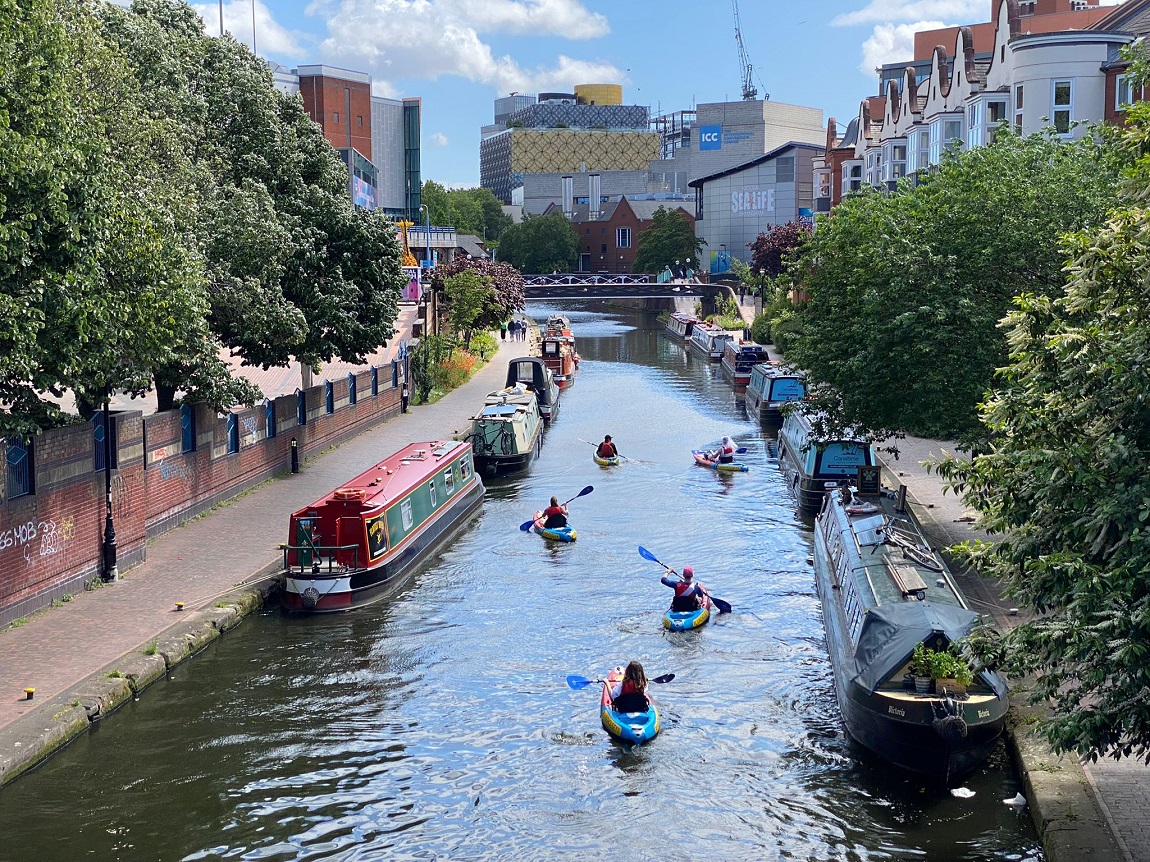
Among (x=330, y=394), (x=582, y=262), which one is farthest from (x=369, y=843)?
(x=582, y=262)

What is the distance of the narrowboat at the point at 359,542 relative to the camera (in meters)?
21.9

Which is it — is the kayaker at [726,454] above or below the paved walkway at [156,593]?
above

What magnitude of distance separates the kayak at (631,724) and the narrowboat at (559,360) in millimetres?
44482

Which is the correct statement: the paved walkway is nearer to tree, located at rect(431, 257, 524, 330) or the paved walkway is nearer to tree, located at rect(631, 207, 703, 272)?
tree, located at rect(431, 257, 524, 330)

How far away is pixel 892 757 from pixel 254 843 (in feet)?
25.2

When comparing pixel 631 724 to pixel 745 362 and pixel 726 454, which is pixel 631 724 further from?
pixel 745 362

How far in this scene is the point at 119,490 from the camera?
22438 millimetres

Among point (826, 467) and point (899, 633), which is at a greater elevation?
point (826, 467)

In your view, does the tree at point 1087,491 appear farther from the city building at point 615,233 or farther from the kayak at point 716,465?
the city building at point 615,233

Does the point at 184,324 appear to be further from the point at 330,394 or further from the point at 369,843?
the point at 330,394

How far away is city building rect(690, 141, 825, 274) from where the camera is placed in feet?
429

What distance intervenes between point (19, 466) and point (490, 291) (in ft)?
168

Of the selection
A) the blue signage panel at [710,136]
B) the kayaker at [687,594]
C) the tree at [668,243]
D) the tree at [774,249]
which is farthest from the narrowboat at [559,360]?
the blue signage panel at [710,136]

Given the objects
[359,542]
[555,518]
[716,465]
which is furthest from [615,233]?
[359,542]
